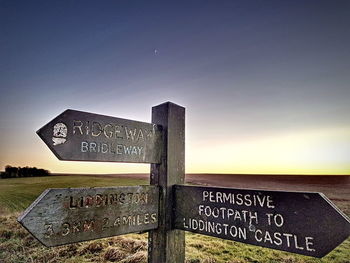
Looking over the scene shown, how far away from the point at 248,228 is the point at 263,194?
1.09 ft

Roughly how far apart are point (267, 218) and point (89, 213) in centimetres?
157

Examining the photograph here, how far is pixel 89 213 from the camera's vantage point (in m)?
2.25

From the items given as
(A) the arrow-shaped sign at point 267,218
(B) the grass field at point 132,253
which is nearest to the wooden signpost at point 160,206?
(A) the arrow-shaped sign at point 267,218

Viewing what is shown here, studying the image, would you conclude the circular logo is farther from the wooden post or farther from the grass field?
the grass field

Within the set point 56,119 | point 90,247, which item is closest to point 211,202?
point 56,119

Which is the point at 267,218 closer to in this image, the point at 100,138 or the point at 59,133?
the point at 100,138

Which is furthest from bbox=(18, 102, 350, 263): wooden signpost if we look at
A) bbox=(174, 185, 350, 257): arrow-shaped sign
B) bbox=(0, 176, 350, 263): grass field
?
bbox=(0, 176, 350, 263): grass field

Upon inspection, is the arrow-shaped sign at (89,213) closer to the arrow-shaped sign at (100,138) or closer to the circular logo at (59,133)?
the arrow-shaped sign at (100,138)

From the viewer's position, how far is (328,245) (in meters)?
1.74

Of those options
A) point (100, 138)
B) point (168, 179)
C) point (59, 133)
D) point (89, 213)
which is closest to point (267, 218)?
point (168, 179)

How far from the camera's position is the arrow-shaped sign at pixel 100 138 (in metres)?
2.15

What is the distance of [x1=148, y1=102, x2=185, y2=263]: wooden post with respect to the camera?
2.73 meters

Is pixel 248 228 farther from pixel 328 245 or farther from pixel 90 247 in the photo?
pixel 90 247

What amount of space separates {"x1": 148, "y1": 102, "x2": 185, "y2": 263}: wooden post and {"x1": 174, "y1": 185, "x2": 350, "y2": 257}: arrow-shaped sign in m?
0.14
